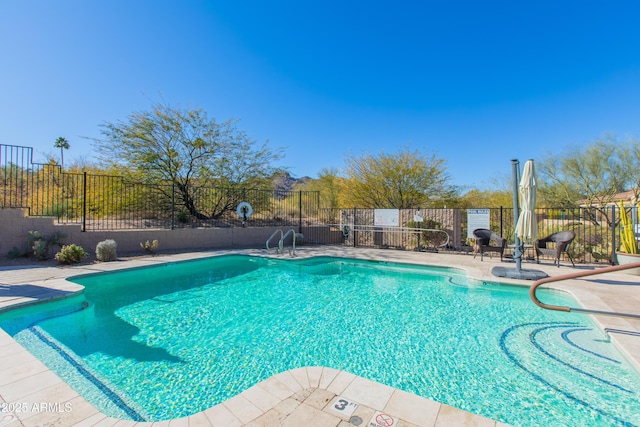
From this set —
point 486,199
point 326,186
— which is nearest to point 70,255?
point 326,186

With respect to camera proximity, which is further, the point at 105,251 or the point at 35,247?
the point at 105,251

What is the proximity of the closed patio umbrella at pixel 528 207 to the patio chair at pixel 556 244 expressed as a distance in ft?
5.57

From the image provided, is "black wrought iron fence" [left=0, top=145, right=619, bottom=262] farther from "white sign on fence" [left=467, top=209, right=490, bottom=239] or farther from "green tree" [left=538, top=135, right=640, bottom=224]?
"green tree" [left=538, top=135, right=640, bottom=224]

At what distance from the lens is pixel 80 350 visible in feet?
10.2

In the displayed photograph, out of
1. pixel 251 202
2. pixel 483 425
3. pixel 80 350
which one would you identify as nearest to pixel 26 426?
pixel 80 350

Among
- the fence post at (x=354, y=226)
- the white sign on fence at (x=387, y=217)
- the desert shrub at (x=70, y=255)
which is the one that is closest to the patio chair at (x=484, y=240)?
the white sign on fence at (x=387, y=217)

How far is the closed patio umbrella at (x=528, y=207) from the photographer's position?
5.39m

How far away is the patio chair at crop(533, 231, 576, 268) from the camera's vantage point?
6457mm

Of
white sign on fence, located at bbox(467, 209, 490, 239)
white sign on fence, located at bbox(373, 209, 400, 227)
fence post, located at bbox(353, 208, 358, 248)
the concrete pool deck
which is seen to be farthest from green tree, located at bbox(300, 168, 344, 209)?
the concrete pool deck

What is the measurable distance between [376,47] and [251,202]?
26.7 feet

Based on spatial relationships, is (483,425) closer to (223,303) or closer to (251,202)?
(223,303)

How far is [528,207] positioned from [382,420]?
5544mm

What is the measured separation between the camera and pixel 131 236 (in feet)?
28.3

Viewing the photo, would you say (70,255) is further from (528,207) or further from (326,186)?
(326,186)
